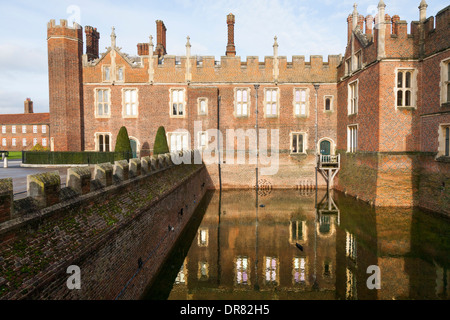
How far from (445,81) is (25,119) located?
64.5m

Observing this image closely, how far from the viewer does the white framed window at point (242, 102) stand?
73.8 ft

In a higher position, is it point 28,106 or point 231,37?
point 231,37

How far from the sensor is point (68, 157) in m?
18.0

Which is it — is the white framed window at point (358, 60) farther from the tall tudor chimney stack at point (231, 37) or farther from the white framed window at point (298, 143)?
the tall tudor chimney stack at point (231, 37)

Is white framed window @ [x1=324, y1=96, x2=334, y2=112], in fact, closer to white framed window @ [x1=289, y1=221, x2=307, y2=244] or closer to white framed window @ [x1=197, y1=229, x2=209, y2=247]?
white framed window @ [x1=289, y1=221, x2=307, y2=244]

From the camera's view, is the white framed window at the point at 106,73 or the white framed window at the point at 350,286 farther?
the white framed window at the point at 106,73

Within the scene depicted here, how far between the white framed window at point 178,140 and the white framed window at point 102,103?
5.38m

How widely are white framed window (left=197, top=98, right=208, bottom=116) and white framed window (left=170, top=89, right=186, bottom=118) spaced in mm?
1255

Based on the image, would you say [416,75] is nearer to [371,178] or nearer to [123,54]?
[371,178]

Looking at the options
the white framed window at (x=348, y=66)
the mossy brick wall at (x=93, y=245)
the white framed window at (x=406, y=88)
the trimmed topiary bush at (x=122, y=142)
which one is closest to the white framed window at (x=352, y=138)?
the white framed window at (x=406, y=88)

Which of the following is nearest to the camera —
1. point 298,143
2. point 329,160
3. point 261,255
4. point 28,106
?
point 261,255

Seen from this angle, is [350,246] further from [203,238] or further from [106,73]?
[106,73]

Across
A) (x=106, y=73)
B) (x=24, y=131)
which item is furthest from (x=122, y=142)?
(x=24, y=131)

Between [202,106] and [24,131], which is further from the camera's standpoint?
[24,131]
